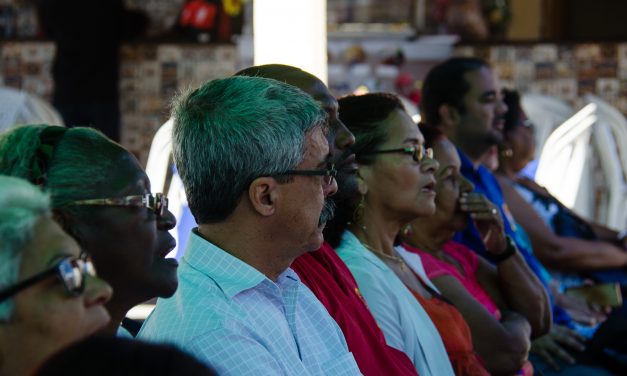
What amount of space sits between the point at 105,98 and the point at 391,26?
7.73ft

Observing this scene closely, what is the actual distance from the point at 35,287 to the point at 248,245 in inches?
31.6

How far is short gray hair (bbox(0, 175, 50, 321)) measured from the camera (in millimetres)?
1409

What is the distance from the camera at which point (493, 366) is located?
3.28m

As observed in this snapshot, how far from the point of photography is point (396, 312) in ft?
9.17

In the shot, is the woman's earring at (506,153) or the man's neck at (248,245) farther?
the woman's earring at (506,153)

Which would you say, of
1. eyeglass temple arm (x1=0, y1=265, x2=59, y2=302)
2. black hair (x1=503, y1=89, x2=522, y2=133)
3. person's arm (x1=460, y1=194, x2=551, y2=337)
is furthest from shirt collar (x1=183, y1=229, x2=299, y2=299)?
black hair (x1=503, y1=89, x2=522, y2=133)

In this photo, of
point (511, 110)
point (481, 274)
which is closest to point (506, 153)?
point (511, 110)

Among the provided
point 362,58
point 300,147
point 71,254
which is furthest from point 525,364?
point 362,58

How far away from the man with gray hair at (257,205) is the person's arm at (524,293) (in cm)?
158

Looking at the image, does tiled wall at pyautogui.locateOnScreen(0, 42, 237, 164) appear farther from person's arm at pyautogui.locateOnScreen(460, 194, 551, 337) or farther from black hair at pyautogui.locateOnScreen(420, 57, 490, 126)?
person's arm at pyautogui.locateOnScreen(460, 194, 551, 337)

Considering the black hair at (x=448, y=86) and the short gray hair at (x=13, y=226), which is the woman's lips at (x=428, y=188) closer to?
the black hair at (x=448, y=86)

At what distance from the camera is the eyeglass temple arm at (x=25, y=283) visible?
1.41m

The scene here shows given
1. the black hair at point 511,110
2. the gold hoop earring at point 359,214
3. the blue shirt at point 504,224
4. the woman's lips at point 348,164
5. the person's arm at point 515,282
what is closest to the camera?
the woman's lips at point 348,164

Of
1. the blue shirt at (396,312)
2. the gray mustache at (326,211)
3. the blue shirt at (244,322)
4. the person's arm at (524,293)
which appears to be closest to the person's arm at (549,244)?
the person's arm at (524,293)
